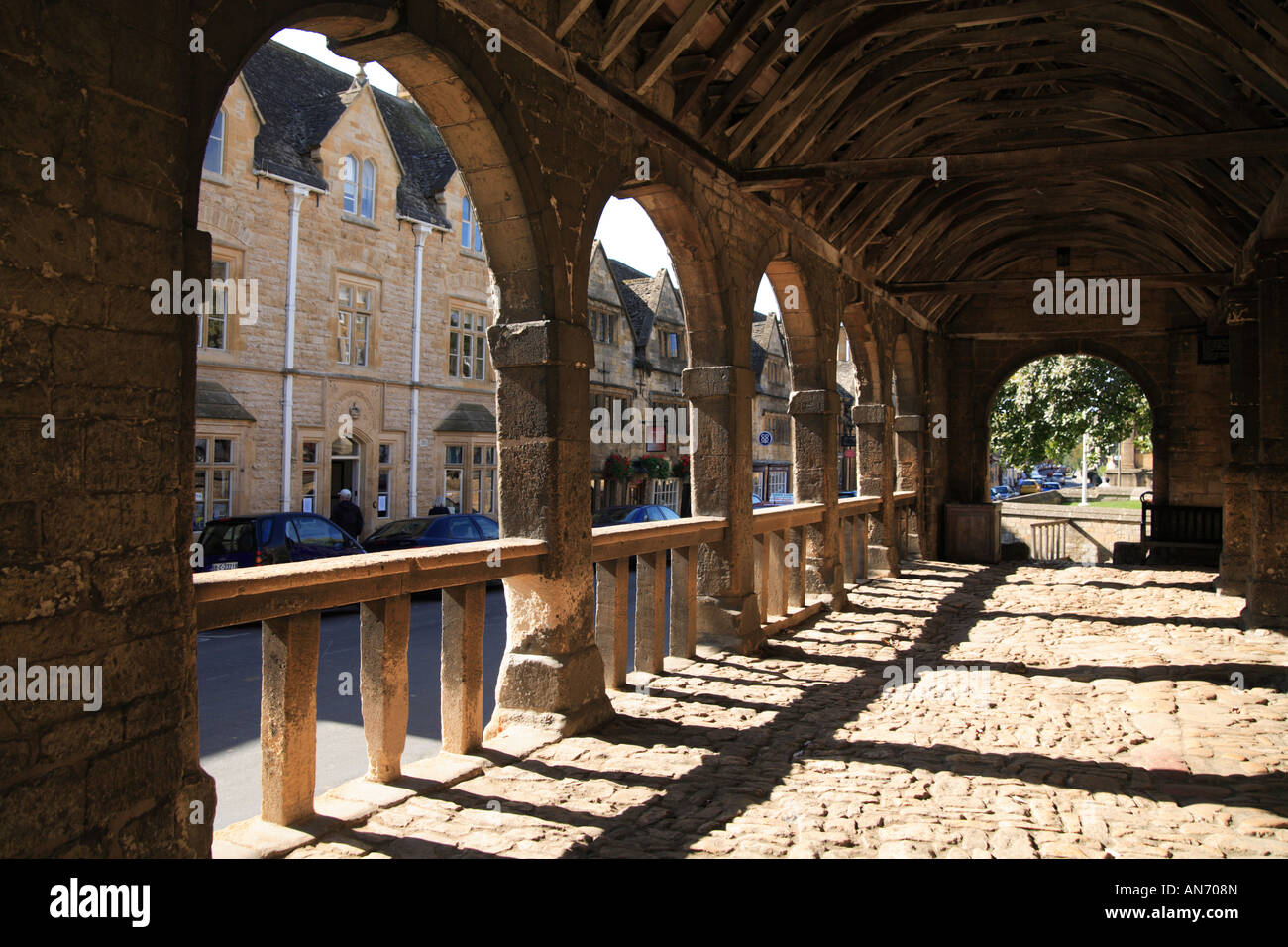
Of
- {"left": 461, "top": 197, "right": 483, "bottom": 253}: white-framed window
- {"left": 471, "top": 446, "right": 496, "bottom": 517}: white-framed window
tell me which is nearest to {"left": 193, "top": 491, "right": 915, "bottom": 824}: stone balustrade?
{"left": 471, "top": 446, "right": 496, "bottom": 517}: white-framed window

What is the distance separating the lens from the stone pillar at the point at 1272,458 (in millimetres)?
7137

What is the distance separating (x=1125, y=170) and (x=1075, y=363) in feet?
45.7

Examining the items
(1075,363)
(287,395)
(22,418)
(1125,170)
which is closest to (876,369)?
(1125,170)

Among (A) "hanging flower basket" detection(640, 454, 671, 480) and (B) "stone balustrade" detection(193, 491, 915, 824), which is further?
(A) "hanging flower basket" detection(640, 454, 671, 480)

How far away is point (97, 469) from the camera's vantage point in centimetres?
241

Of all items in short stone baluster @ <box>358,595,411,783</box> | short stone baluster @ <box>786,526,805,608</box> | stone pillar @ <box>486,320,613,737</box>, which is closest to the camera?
short stone baluster @ <box>358,595,411,783</box>

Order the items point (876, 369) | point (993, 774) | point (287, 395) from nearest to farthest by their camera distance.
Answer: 1. point (993, 774)
2. point (876, 369)
3. point (287, 395)

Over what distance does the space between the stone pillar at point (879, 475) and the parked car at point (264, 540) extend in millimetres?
5910

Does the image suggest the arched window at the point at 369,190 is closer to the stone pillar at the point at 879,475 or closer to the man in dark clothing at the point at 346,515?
the man in dark clothing at the point at 346,515

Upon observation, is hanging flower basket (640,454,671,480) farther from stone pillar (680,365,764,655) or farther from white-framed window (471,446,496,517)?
stone pillar (680,365,764,655)

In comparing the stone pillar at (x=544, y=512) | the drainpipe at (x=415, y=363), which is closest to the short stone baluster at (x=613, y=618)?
the stone pillar at (x=544, y=512)

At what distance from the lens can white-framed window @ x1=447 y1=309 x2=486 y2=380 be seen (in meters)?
17.6

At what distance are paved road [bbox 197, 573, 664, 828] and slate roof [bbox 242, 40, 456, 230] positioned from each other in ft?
24.7

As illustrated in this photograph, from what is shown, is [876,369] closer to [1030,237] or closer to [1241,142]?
[1030,237]
